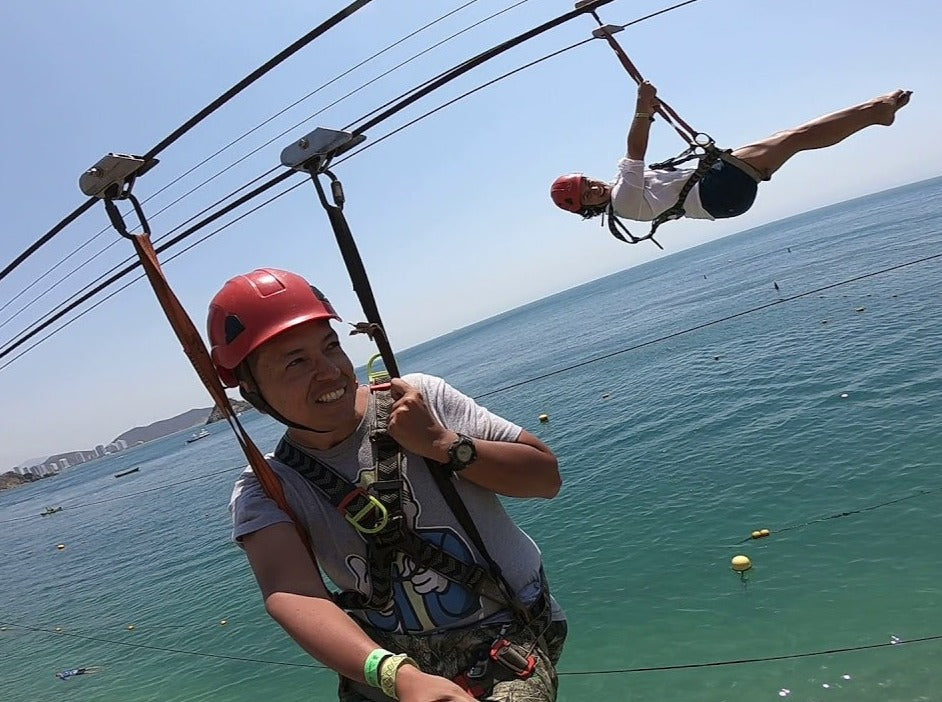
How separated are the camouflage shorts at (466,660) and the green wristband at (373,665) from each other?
444 mm

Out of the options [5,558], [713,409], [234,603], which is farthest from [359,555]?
[5,558]

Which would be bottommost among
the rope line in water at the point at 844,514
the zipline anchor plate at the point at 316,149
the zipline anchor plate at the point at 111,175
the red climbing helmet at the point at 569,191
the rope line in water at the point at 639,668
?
the rope line in water at the point at 844,514

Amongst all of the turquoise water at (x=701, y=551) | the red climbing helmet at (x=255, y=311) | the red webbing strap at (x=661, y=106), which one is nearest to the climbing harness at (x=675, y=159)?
the red webbing strap at (x=661, y=106)

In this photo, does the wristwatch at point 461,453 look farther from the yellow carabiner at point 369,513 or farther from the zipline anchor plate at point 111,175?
the zipline anchor plate at point 111,175

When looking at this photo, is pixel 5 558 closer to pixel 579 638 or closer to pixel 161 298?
pixel 579 638

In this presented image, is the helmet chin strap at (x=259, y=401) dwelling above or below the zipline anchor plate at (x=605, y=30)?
below

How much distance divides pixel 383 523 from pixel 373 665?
471mm

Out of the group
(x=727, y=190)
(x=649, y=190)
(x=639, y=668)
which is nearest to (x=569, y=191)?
(x=649, y=190)

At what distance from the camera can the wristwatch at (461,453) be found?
2135mm

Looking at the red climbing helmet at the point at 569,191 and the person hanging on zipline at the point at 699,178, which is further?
the red climbing helmet at the point at 569,191

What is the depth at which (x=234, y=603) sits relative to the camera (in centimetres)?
2134

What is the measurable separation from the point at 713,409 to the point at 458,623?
2565 centimetres

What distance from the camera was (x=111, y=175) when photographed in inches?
104

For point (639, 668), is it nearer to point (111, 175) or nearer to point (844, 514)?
point (844, 514)
